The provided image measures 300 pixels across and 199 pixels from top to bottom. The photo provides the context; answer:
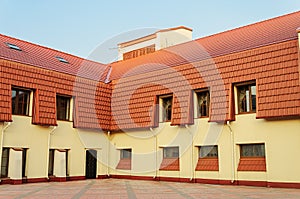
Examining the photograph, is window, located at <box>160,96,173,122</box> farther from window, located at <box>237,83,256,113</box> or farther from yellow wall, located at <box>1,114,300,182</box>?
window, located at <box>237,83,256,113</box>

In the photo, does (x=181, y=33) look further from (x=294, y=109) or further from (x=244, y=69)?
(x=294, y=109)

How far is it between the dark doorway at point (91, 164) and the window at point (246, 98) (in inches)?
343

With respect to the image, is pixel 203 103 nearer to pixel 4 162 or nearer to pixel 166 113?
pixel 166 113

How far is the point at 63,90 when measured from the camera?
17.6 meters

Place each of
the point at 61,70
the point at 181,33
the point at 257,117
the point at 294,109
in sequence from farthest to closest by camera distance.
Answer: the point at 181,33, the point at 61,70, the point at 257,117, the point at 294,109

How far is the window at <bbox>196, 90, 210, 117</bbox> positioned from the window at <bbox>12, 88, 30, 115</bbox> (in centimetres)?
835

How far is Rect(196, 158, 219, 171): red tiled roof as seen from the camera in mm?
15444

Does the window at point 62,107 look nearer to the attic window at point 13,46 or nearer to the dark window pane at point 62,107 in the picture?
the dark window pane at point 62,107

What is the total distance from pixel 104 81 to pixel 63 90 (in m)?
3.87

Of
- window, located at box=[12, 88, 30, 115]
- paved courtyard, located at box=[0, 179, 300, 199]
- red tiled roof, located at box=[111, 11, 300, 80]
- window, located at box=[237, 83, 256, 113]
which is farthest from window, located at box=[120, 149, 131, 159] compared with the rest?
window, located at box=[237, 83, 256, 113]

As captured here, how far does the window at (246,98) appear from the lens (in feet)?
48.6

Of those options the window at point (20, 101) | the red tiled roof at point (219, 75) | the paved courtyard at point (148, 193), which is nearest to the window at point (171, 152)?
the red tiled roof at point (219, 75)

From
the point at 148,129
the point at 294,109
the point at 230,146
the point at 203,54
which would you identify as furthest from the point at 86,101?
the point at 294,109

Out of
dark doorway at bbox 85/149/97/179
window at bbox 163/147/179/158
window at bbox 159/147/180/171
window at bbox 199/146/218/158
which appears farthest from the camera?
dark doorway at bbox 85/149/97/179
